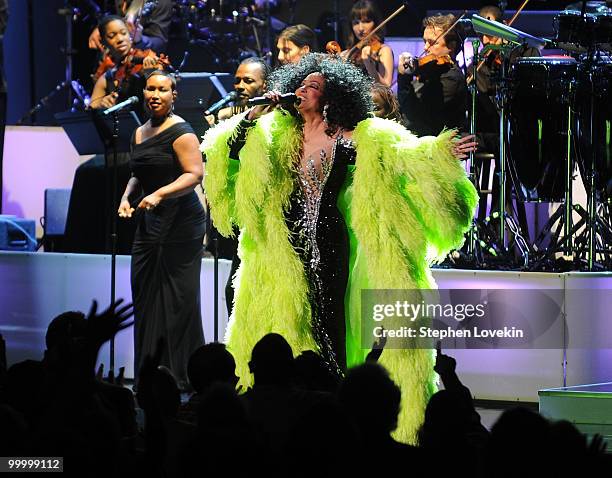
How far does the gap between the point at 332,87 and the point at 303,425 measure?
3.01 metres

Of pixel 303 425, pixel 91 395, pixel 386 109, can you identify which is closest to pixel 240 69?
pixel 386 109

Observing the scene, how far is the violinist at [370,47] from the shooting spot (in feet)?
30.8

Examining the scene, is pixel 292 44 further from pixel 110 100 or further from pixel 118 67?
pixel 118 67

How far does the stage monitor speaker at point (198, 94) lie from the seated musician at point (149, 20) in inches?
71.4

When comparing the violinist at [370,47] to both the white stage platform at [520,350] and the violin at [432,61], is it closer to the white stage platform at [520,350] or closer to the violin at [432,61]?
the violin at [432,61]

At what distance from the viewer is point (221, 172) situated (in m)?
5.74

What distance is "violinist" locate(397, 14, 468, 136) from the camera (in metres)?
8.70

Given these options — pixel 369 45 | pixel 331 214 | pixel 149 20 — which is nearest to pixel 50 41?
pixel 149 20

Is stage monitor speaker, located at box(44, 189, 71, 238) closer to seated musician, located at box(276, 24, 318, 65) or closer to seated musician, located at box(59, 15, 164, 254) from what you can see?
seated musician, located at box(59, 15, 164, 254)

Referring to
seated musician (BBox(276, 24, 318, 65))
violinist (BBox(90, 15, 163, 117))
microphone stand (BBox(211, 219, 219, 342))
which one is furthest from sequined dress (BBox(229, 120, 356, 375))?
violinist (BBox(90, 15, 163, 117))

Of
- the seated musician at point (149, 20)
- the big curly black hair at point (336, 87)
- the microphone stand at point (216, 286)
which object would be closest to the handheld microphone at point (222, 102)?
the microphone stand at point (216, 286)

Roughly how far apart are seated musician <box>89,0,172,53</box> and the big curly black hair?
5.37 meters

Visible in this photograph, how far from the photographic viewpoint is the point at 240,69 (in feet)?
23.0

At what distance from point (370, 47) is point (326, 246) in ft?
14.0
